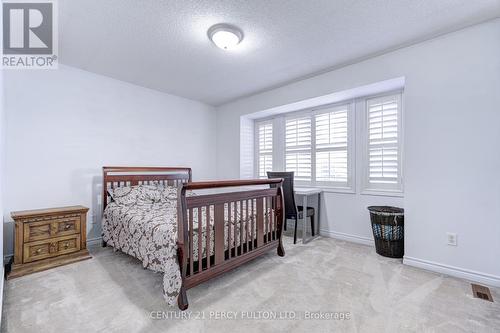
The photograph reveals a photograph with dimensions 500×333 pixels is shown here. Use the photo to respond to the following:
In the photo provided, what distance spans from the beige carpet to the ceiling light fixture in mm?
2310

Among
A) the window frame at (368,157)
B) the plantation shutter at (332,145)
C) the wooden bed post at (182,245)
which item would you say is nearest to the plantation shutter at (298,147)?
the plantation shutter at (332,145)

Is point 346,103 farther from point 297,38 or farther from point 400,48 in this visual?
point 297,38

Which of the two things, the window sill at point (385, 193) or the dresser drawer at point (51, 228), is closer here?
the dresser drawer at point (51, 228)

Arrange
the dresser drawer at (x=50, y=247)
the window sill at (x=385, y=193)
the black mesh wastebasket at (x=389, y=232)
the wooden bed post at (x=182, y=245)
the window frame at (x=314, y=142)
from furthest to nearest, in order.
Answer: the window frame at (x=314, y=142), the window sill at (x=385, y=193), the black mesh wastebasket at (x=389, y=232), the dresser drawer at (x=50, y=247), the wooden bed post at (x=182, y=245)

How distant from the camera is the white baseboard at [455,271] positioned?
6.81 feet

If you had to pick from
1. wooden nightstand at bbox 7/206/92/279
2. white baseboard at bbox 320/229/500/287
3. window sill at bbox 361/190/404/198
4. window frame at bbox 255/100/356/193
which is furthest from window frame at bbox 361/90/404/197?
wooden nightstand at bbox 7/206/92/279

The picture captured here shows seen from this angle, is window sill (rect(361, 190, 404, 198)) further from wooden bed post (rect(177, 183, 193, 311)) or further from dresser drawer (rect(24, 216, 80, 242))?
dresser drawer (rect(24, 216, 80, 242))

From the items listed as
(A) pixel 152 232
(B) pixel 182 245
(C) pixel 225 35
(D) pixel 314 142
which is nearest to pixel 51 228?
(A) pixel 152 232

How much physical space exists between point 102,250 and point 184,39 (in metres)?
2.78

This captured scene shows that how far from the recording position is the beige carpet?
156cm

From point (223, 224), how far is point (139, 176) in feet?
7.07

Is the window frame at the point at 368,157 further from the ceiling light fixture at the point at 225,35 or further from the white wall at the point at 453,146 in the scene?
the ceiling light fixture at the point at 225,35

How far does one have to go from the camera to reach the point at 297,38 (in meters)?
2.40

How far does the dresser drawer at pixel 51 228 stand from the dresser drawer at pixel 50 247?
5cm
